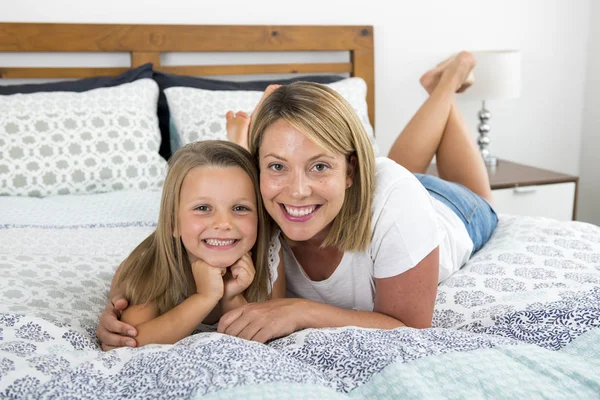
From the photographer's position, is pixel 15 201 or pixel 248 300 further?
pixel 15 201

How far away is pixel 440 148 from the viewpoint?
202 cm

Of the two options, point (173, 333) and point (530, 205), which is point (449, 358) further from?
point (530, 205)

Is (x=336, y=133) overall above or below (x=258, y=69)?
below

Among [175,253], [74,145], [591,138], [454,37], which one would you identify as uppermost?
[454,37]

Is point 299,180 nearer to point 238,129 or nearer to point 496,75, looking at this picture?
point 238,129

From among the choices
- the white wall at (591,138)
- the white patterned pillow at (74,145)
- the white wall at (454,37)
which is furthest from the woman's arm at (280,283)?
the white wall at (591,138)

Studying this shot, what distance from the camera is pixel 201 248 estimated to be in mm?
1170

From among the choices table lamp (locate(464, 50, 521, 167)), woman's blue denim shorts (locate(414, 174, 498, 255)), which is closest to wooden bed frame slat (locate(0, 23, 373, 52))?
table lamp (locate(464, 50, 521, 167))

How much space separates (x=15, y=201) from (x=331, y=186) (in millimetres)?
1277

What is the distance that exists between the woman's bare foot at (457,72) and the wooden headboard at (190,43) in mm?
728

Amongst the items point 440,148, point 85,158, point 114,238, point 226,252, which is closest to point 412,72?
point 440,148

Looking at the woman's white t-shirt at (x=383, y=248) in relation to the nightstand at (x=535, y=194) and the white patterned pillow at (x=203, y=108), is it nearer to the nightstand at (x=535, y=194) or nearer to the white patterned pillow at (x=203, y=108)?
the white patterned pillow at (x=203, y=108)

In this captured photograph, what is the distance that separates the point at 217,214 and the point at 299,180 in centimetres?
18

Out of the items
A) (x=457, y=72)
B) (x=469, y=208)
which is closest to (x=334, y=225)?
(x=469, y=208)
